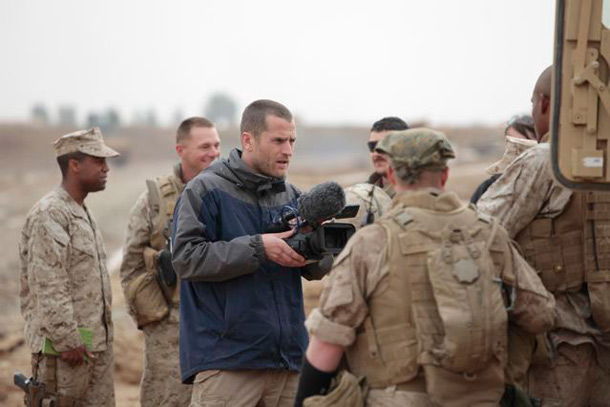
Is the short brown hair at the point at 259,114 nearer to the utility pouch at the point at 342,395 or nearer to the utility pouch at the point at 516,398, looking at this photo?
the utility pouch at the point at 342,395

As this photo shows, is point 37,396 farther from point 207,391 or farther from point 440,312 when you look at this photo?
point 440,312

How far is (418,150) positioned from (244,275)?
152 cm

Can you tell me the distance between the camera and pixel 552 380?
434 cm

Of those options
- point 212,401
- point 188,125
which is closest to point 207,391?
point 212,401

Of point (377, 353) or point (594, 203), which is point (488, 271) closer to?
point (377, 353)

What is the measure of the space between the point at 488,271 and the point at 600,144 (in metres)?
0.76

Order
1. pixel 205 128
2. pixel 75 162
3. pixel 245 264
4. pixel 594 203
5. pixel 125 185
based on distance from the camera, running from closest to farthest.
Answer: pixel 594 203 → pixel 245 264 → pixel 75 162 → pixel 205 128 → pixel 125 185

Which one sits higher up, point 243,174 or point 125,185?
point 243,174

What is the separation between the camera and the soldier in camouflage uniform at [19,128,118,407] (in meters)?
5.90

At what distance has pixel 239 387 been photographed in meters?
4.74

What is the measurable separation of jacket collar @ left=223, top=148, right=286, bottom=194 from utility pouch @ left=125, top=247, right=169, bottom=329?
1689 mm

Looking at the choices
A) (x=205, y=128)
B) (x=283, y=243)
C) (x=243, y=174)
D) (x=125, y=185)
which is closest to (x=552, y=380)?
(x=283, y=243)

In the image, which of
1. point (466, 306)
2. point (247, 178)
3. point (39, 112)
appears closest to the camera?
point (466, 306)

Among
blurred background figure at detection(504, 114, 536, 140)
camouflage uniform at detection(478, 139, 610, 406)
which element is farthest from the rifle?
blurred background figure at detection(504, 114, 536, 140)
